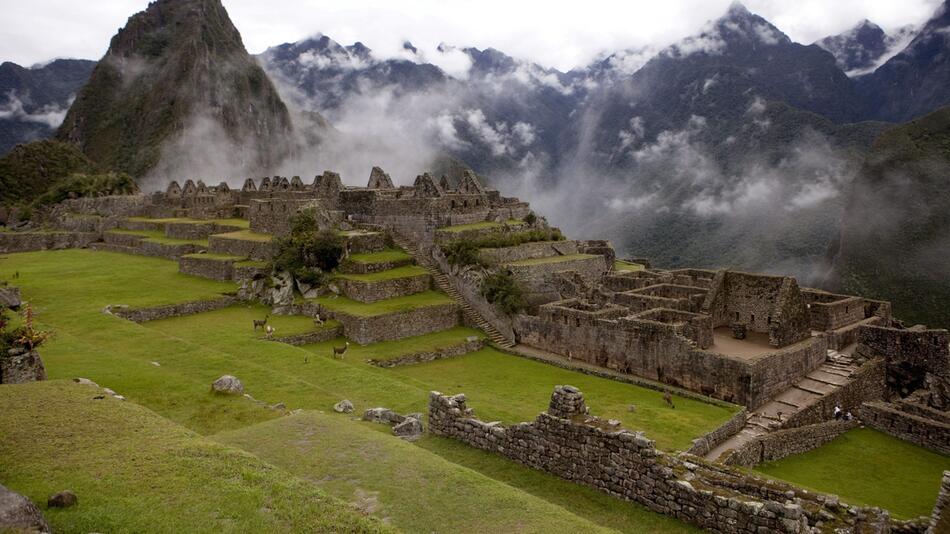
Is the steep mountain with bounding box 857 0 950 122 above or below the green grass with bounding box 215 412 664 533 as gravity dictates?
above

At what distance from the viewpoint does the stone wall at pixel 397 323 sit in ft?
76.5

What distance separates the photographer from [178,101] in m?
129

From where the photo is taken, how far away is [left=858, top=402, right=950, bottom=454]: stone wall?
55.5 ft

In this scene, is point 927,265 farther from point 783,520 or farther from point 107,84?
point 107,84

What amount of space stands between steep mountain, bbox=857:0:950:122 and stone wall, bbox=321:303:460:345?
55.8 metres

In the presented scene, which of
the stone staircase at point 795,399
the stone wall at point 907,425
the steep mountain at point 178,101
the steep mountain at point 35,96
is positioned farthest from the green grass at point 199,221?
the steep mountain at point 35,96

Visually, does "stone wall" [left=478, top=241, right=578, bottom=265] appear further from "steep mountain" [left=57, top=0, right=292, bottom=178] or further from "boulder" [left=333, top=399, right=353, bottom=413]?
"steep mountain" [left=57, top=0, right=292, bottom=178]

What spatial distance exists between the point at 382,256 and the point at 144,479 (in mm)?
22572

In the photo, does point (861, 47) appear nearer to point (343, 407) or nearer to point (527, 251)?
point (527, 251)

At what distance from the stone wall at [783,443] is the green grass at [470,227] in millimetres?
17234

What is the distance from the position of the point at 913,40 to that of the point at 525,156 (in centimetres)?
4376

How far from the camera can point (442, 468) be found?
345 inches

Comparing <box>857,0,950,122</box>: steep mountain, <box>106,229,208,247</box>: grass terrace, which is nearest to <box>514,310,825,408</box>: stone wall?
<box>106,229,208,247</box>: grass terrace

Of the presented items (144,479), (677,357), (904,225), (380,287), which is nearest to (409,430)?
(144,479)
